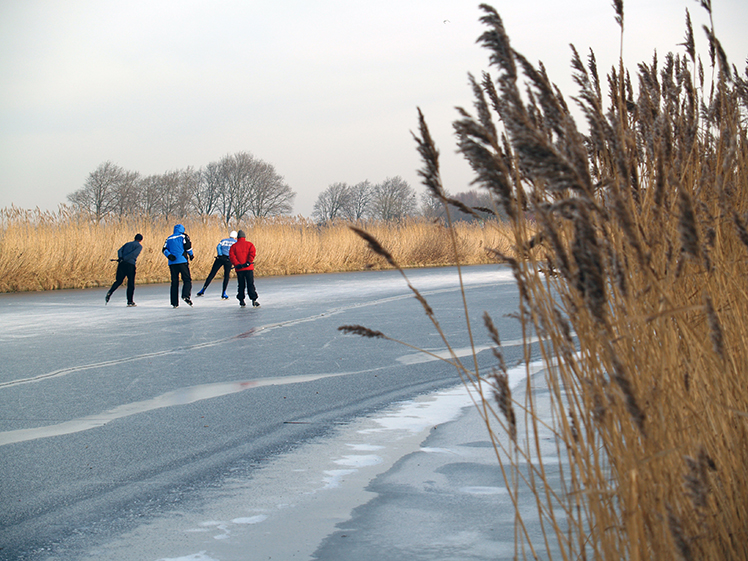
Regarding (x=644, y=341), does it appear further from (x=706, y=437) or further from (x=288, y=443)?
(x=288, y=443)

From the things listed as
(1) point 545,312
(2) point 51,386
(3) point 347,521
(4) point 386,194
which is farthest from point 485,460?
(4) point 386,194

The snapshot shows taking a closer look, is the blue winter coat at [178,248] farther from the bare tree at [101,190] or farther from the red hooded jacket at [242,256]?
the bare tree at [101,190]

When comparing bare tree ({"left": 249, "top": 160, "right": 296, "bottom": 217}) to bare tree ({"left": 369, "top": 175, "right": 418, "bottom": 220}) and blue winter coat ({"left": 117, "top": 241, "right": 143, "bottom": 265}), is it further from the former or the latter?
blue winter coat ({"left": 117, "top": 241, "right": 143, "bottom": 265})

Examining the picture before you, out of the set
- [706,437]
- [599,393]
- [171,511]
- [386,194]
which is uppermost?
[386,194]

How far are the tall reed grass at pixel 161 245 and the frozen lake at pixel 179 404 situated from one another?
7203 millimetres

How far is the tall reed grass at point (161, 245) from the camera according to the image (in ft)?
66.3

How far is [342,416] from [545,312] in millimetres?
3467

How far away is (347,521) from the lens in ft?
9.64

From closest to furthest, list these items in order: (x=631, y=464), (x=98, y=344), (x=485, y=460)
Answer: (x=631, y=464) < (x=485, y=460) < (x=98, y=344)

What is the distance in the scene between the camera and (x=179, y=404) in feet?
18.0

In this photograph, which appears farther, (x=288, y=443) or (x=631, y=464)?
(x=288, y=443)

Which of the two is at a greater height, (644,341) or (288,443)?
(644,341)

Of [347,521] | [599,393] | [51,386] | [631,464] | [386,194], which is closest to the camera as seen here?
[631,464]

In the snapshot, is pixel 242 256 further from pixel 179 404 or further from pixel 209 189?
pixel 209 189
